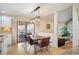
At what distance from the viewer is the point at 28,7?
2238 millimetres

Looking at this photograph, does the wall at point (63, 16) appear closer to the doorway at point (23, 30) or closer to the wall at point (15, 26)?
the doorway at point (23, 30)

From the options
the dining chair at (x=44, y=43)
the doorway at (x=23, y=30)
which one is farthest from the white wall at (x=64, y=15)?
the doorway at (x=23, y=30)

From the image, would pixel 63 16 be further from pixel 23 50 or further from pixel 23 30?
pixel 23 50

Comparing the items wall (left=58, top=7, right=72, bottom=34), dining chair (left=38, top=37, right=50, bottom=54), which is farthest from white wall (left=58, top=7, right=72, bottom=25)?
dining chair (left=38, top=37, right=50, bottom=54)

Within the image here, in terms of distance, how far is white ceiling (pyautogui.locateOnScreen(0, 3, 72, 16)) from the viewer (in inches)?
86.9

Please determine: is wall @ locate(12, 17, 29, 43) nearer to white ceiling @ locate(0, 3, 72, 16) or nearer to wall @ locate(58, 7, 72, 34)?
white ceiling @ locate(0, 3, 72, 16)

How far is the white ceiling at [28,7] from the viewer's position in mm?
2207

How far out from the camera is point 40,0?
2260 millimetres

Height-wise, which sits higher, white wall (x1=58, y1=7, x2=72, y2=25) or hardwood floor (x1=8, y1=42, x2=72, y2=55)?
white wall (x1=58, y1=7, x2=72, y2=25)

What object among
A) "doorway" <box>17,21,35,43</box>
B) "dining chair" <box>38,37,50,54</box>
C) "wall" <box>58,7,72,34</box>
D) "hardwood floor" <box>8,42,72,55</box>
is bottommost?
"hardwood floor" <box>8,42,72,55</box>

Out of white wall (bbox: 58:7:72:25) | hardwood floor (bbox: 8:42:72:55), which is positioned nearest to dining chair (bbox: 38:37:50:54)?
hardwood floor (bbox: 8:42:72:55)

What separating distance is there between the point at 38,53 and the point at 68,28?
776 millimetres

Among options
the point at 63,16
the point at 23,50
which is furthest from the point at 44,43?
the point at 63,16
